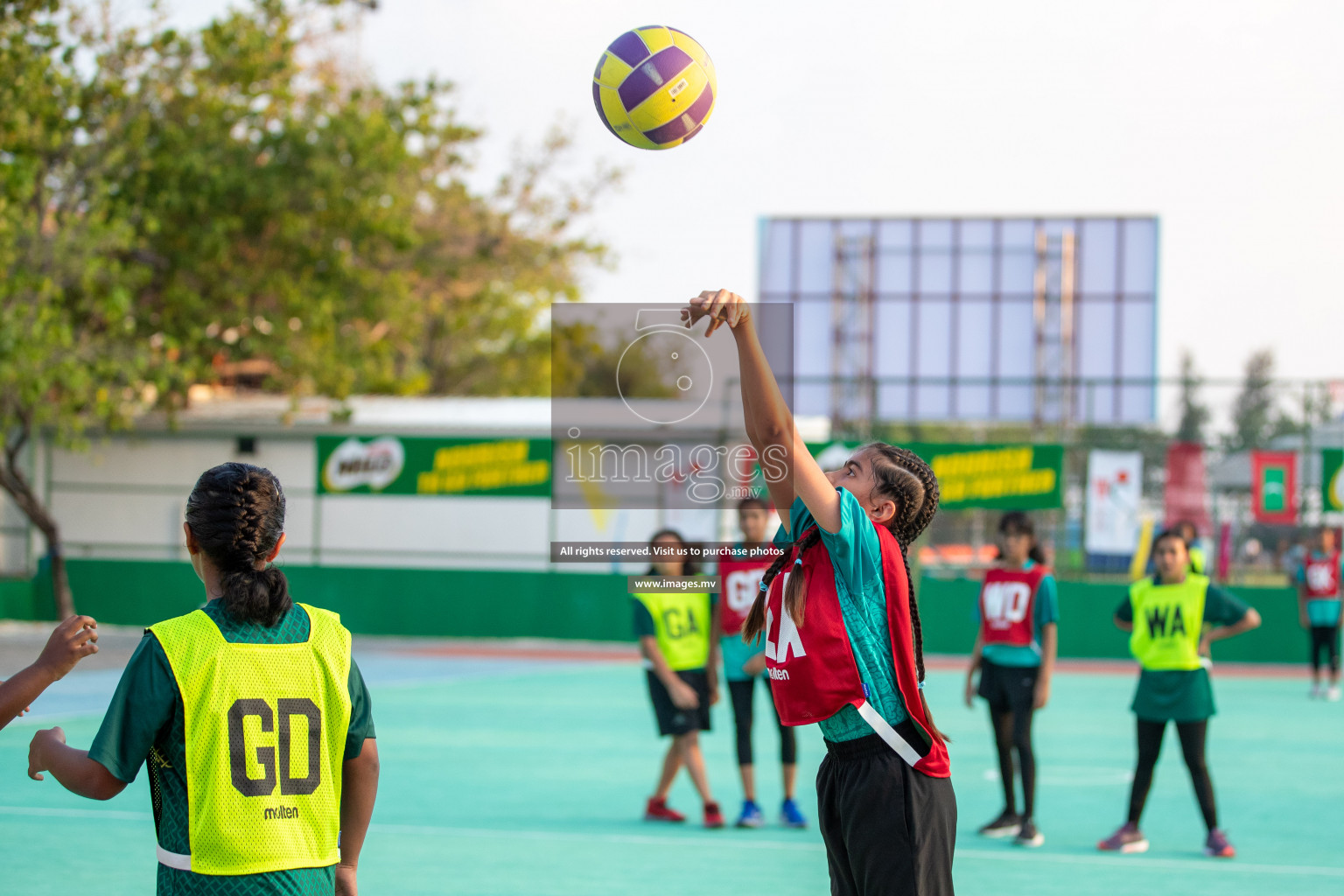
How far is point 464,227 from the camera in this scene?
2916 cm

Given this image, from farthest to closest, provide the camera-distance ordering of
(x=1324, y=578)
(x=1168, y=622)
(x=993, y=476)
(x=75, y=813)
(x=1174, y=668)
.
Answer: (x=993, y=476) < (x=1324, y=578) < (x=75, y=813) < (x=1168, y=622) < (x=1174, y=668)

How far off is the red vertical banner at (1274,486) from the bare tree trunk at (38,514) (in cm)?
1812

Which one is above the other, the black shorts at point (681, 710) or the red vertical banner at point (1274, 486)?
the red vertical banner at point (1274, 486)

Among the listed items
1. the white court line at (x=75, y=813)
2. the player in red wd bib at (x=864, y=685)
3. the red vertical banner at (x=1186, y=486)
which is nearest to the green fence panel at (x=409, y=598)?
the red vertical banner at (x=1186, y=486)

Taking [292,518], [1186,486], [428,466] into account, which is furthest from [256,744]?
[292,518]

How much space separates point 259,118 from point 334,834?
20.2 m

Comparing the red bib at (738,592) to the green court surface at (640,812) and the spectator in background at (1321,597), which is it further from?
the spectator in background at (1321,597)

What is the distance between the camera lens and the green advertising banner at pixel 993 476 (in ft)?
68.0

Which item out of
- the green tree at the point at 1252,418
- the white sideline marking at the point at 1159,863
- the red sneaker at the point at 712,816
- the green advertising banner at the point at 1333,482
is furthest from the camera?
the green tree at the point at 1252,418

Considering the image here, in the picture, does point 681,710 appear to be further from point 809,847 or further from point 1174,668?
point 1174,668

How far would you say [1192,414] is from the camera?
21.3m

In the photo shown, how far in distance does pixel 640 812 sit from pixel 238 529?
20.2ft

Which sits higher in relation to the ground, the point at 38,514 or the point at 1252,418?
the point at 1252,418

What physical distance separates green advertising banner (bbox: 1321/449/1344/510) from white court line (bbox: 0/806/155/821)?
17552mm
